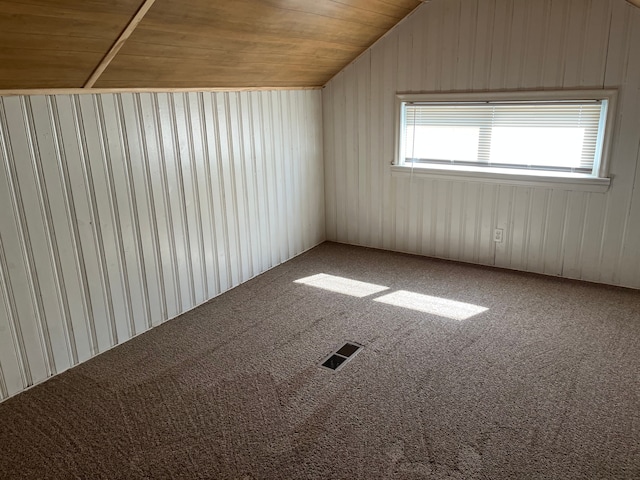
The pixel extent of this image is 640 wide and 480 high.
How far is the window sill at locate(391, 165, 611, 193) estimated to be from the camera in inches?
140

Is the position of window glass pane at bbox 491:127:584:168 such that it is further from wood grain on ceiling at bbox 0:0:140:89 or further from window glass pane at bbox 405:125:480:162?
wood grain on ceiling at bbox 0:0:140:89

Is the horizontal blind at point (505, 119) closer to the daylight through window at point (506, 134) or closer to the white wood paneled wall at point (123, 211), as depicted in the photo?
the daylight through window at point (506, 134)

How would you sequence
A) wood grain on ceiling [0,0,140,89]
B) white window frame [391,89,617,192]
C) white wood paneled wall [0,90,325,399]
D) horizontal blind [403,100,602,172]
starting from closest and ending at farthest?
wood grain on ceiling [0,0,140,89], white wood paneled wall [0,90,325,399], white window frame [391,89,617,192], horizontal blind [403,100,602,172]

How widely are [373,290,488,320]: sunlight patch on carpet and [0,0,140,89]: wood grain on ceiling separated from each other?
236cm

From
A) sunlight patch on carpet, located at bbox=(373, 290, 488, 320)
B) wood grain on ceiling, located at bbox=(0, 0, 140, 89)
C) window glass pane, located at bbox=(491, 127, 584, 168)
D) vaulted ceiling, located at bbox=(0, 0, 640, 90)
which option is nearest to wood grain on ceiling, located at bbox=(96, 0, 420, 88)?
vaulted ceiling, located at bbox=(0, 0, 640, 90)

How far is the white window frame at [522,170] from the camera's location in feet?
11.2

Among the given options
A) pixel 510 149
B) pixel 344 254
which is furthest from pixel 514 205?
pixel 344 254

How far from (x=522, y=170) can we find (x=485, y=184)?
297 mm

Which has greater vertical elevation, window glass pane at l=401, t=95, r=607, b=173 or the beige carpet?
window glass pane at l=401, t=95, r=607, b=173

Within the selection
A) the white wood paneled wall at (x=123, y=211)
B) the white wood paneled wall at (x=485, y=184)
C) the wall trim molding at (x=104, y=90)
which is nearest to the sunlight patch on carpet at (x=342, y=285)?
the white wood paneled wall at (x=123, y=211)

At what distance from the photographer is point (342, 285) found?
12.6ft

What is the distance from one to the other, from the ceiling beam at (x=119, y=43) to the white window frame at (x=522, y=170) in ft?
8.05

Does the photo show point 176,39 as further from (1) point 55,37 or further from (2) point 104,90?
(1) point 55,37

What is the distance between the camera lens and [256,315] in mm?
3365
